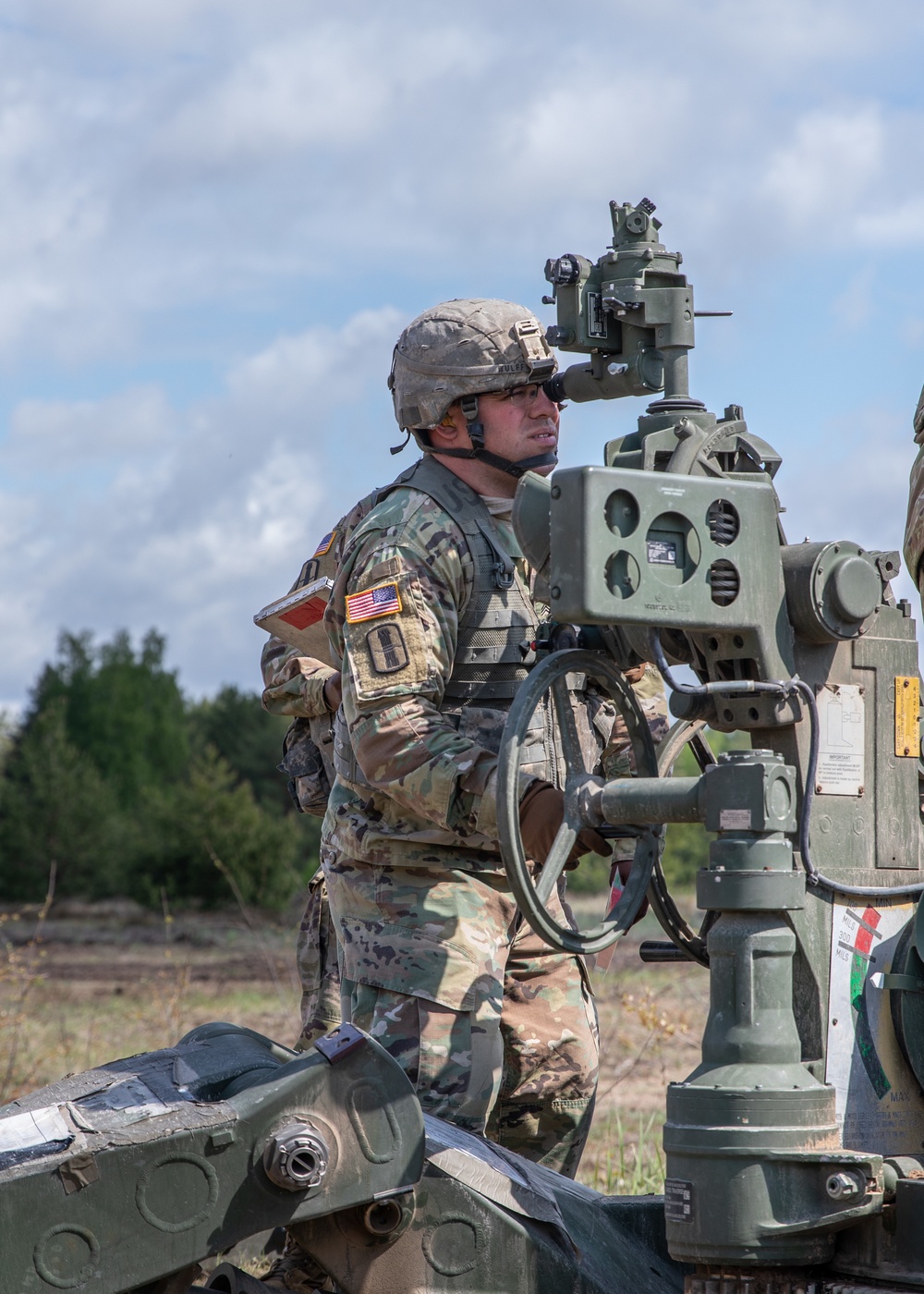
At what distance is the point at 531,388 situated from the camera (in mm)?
4500

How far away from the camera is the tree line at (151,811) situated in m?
24.7

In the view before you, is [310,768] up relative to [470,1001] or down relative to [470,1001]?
up

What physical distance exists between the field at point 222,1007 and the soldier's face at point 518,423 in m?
2.77

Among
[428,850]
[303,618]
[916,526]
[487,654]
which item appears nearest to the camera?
[428,850]

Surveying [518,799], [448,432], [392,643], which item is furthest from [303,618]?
[518,799]

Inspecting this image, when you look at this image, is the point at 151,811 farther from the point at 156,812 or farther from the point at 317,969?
the point at 317,969

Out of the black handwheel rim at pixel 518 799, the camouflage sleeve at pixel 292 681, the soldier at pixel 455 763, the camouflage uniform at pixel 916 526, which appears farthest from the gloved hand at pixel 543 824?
the camouflage sleeve at pixel 292 681

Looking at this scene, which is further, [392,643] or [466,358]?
[466,358]

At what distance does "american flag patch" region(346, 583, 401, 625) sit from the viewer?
3.96 metres

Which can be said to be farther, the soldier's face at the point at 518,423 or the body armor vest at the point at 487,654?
the soldier's face at the point at 518,423

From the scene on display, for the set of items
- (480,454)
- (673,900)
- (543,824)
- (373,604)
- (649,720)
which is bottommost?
(673,900)

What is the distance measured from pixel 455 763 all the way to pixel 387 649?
1.21ft

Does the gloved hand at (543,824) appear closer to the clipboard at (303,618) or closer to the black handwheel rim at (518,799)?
the black handwheel rim at (518,799)

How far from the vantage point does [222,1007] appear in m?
13.0
